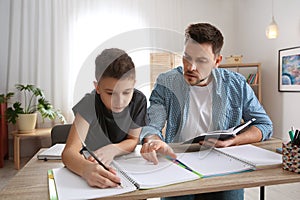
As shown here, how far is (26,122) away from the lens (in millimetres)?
3482

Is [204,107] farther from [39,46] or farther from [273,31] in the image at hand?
[39,46]

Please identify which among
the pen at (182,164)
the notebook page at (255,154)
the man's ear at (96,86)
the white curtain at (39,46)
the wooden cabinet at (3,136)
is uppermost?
the white curtain at (39,46)

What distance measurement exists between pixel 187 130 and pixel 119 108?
0.39 m

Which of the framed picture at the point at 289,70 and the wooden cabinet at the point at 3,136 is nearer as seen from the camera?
the framed picture at the point at 289,70

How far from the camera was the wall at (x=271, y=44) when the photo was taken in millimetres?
3430

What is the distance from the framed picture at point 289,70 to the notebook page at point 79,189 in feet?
10.2

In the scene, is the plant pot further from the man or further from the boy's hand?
the boy's hand

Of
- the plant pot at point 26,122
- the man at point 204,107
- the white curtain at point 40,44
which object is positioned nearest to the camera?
the man at point 204,107

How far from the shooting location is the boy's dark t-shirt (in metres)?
0.84

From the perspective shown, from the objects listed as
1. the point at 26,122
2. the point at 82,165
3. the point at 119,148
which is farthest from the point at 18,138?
the point at 82,165

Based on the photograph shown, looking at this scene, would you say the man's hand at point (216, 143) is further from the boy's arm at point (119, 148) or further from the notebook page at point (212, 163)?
the boy's arm at point (119, 148)

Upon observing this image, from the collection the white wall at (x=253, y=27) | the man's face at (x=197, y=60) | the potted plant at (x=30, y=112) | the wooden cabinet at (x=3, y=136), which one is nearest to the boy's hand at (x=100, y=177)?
the man's face at (x=197, y=60)

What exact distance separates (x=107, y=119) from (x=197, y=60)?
31cm

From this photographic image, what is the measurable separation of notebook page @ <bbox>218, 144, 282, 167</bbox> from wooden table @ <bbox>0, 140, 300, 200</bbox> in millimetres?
33
